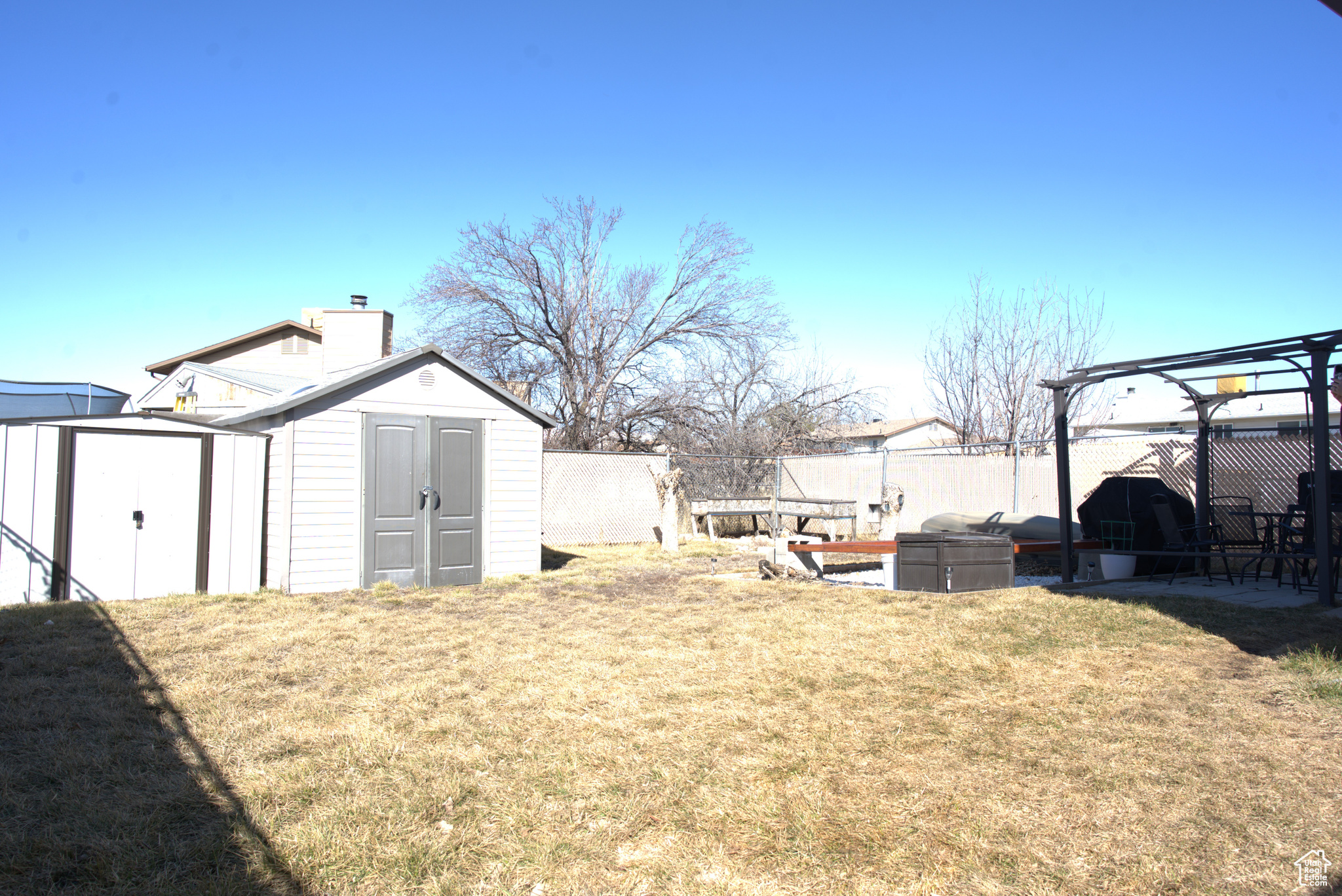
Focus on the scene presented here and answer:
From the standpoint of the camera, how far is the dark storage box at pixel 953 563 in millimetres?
8461

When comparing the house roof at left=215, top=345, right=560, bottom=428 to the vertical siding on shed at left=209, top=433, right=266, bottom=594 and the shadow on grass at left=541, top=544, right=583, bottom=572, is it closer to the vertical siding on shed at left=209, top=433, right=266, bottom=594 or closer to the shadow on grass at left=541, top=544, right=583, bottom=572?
the vertical siding on shed at left=209, top=433, right=266, bottom=594

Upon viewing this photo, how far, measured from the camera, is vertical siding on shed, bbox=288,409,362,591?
870cm

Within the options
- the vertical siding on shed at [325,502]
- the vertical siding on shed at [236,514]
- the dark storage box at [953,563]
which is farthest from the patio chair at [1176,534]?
the vertical siding on shed at [236,514]

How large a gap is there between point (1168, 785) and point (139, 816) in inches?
166

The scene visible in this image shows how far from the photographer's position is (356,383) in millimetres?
9031

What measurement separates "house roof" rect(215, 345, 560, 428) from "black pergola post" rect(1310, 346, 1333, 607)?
8.06 metres

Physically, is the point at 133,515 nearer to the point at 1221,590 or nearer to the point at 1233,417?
the point at 1221,590

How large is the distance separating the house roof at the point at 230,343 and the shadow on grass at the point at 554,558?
16.5 metres

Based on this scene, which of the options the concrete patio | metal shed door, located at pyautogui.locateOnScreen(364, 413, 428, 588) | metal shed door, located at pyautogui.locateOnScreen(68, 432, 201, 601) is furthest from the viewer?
metal shed door, located at pyautogui.locateOnScreen(364, 413, 428, 588)

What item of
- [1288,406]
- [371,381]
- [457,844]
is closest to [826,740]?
[457,844]

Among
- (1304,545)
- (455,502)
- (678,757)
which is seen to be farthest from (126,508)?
(1304,545)

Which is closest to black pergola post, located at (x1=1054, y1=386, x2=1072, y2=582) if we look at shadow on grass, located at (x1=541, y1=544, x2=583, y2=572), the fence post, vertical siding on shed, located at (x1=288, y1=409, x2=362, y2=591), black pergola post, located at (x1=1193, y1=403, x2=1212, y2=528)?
black pergola post, located at (x1=1193, y1=403, x2=1212, y2=528)

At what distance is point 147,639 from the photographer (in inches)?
250

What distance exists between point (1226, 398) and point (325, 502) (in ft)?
34.2
